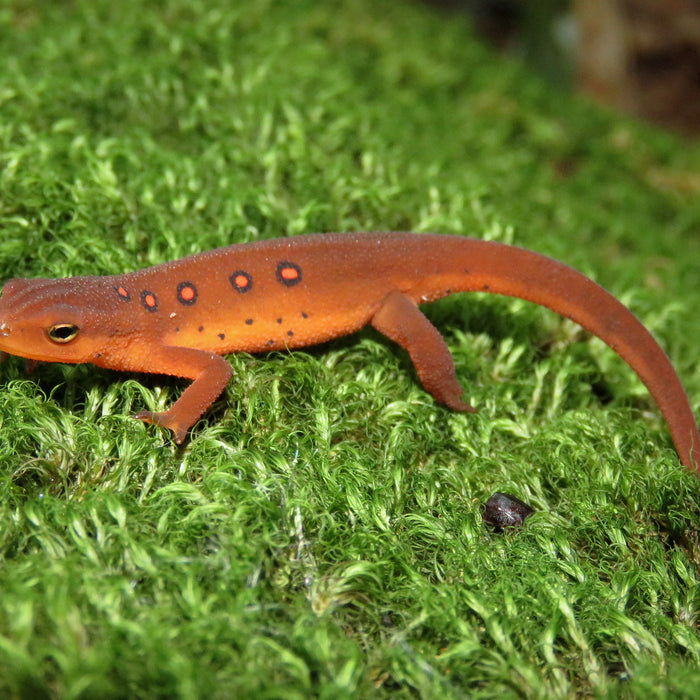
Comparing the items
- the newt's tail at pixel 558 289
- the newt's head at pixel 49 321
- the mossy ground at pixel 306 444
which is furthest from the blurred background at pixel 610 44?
the newt's head at pixel 49 321

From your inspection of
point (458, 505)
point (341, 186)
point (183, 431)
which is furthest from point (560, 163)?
point (183, 431)

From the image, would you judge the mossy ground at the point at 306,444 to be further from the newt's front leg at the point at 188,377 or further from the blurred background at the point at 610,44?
the blurred background at the point at 610,44

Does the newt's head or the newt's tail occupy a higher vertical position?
the newt's tail

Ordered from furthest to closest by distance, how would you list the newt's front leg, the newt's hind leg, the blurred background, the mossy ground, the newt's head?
the blurred background → the newt's hind leg → the newt's front leg → the newt's head → the mossy ground

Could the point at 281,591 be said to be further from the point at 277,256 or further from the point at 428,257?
the point at 428,257

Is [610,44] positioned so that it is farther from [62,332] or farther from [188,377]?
[62,332]

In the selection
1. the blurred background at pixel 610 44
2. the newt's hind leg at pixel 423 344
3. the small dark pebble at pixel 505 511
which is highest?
the blurred background at pixel 610 44

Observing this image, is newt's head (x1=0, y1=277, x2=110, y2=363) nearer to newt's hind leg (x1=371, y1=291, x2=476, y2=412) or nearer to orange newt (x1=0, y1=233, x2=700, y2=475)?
orange newt (x1=0, y1=233, x2=700, y2=475)

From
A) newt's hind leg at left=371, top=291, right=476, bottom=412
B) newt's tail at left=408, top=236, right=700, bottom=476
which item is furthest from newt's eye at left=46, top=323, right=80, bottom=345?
newt's tail at left=408, top=236, right=700, bottom=476
